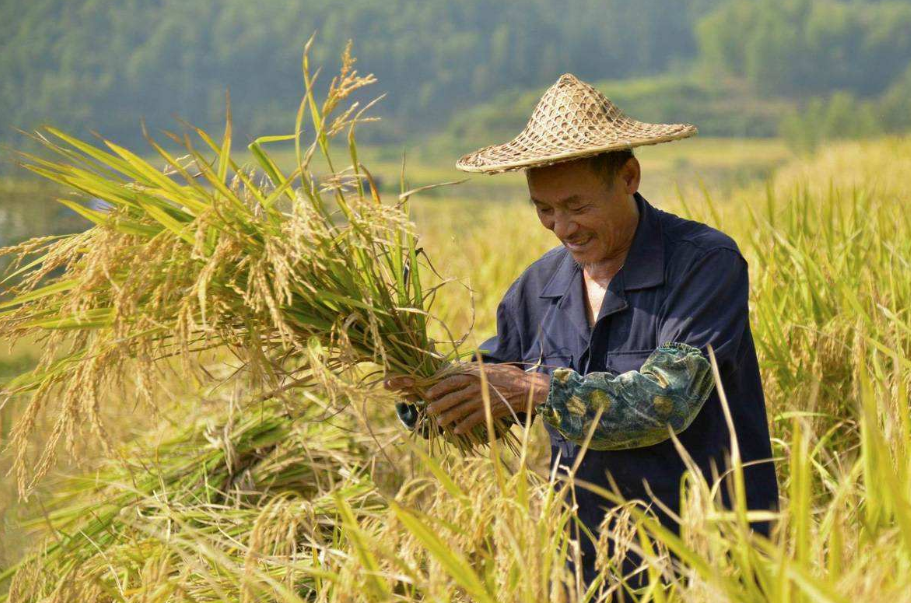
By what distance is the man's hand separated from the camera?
1.79 metres

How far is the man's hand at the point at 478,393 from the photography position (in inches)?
70.4

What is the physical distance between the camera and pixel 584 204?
6.03ft

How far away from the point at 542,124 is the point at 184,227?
76 centimetres

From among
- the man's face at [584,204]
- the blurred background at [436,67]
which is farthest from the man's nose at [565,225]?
the blurred background at [436,67]

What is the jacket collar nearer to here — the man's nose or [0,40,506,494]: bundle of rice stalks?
the man's nose

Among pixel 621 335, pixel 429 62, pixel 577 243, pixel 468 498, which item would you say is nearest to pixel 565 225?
pixel 577 243

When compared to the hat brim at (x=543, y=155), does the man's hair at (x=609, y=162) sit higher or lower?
lower

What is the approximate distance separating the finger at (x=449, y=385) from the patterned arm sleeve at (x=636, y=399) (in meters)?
0.18

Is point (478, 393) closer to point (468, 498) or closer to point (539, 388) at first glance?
point (539, 388)

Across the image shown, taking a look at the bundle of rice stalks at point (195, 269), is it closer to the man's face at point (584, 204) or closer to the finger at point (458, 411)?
the finger at point (458, 411)

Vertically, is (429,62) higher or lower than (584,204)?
lower

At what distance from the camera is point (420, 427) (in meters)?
2.00

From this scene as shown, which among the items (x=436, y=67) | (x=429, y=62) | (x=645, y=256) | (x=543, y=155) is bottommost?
(x=436, y=67)

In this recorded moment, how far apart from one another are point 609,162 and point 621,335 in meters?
0.35
